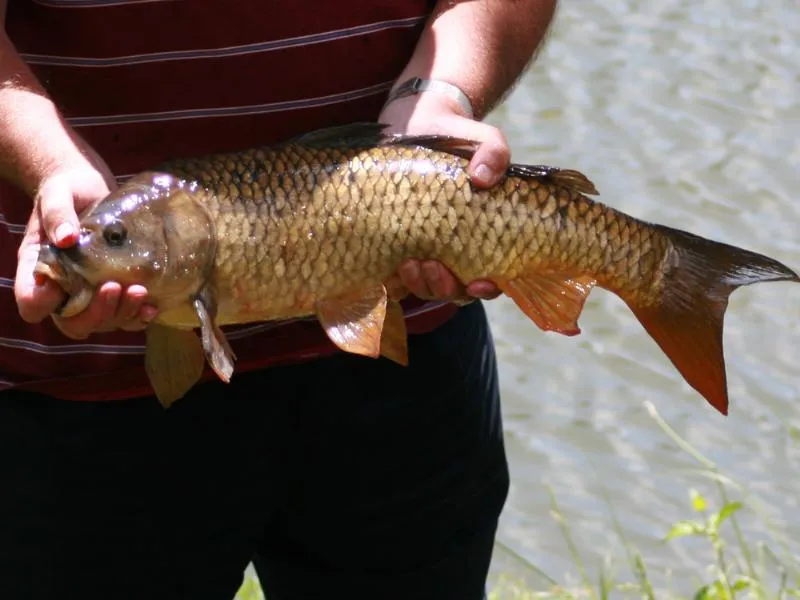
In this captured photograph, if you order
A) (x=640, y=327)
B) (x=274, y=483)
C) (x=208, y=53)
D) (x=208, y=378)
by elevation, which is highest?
(x=208, y=53)

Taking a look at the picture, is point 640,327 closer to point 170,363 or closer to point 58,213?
point 170,363

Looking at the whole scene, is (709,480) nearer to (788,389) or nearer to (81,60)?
(788,389)

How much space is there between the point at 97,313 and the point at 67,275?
49mm

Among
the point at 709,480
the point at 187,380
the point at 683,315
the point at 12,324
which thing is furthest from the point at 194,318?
the point at 709,480

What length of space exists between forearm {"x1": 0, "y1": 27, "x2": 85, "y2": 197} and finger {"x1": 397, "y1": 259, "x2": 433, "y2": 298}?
375 mm

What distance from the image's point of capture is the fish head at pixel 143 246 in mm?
A: 1521

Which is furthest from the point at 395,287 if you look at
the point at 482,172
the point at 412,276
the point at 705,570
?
the point at 705,570

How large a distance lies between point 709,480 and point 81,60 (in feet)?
8.76

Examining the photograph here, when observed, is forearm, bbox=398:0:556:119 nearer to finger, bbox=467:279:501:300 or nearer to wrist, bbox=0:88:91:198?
finger, bbox=467:279:501:300

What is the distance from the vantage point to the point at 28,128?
1.57 meters

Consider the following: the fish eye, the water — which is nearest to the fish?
the fish eye

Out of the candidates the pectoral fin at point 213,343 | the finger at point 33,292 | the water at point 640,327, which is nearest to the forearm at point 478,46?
the pectoral fin at point 213,343

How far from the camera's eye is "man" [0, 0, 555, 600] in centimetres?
163

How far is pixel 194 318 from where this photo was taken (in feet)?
5.28
